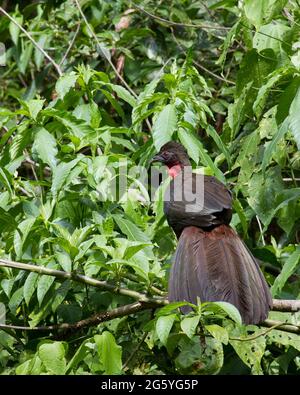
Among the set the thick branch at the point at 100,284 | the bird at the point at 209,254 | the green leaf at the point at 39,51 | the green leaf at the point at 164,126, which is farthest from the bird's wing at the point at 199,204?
the green leaf at the point at 39,51

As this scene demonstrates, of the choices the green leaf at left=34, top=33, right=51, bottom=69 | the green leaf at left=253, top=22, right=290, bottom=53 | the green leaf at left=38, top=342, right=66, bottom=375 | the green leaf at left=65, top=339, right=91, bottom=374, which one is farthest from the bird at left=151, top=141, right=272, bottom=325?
the green leaf at left=34, top=33, right=51, bottom=69

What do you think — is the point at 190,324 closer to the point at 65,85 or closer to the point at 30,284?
the point at 30,284

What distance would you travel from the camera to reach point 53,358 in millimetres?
3762

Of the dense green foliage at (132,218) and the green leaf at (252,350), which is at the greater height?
the dense green foliage at (132,218)

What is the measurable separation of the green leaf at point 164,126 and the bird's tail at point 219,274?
55cm

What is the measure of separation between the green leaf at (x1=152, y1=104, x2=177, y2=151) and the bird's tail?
1.79ft

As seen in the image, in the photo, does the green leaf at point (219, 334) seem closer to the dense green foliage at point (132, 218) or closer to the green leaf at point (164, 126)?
the dense green foliage at point (132, 218)

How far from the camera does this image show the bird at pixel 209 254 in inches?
157

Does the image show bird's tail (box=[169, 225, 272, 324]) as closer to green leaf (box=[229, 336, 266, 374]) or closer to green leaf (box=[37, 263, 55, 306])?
green leaf (box=[229, 336, 266, 374])

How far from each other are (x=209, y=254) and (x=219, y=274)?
0.53 feet

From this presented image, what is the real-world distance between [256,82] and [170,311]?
4.75 feet

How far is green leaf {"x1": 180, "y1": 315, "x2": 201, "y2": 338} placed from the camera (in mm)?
→ 3363

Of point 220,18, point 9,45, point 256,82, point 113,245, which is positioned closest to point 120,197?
point 113,245

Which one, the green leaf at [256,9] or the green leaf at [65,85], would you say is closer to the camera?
the green leaf at [256,9]
